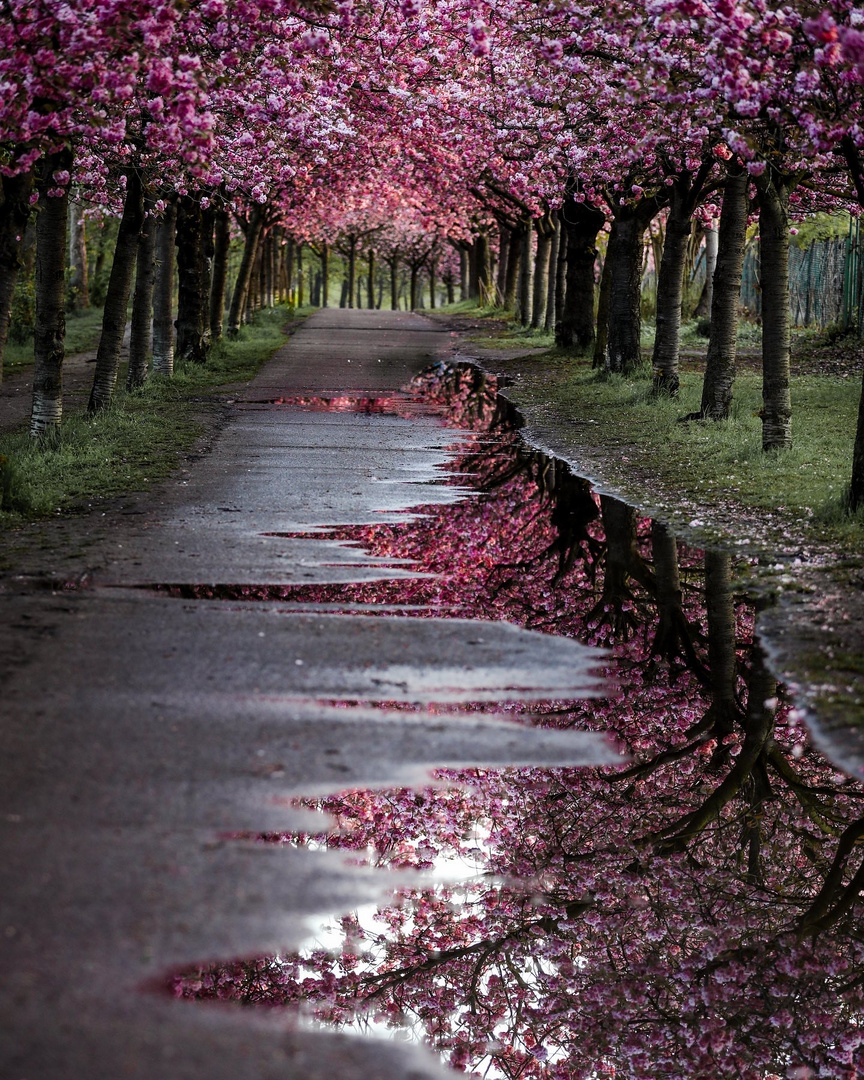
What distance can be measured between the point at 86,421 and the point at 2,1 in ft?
32.4

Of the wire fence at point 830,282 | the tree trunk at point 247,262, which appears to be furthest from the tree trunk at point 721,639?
the tree trunk at point 247,262

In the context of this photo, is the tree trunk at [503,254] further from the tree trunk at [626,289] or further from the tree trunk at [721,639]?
the tree trunk at [721,639]

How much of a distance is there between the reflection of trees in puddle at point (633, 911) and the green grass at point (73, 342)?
2341 centimetres

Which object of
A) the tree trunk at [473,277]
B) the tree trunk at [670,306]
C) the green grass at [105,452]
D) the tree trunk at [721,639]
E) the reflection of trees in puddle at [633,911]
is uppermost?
the tree trunk at [473,277]

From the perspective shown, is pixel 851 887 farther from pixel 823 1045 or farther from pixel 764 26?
pixel 764 26

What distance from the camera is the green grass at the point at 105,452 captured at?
1195 centimetres

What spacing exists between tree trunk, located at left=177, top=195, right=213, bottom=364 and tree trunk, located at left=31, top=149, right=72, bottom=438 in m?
9.29

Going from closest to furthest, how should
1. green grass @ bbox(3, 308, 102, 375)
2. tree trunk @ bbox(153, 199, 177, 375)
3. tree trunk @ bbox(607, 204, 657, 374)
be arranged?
tree trunk @ bbox(153, 199, 177, 375), tree trunk @ bbox(607, 204, 657, 374), green grass @ bbox(3, 308, 102, 375)

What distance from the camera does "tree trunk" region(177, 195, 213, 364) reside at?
26.0 metres

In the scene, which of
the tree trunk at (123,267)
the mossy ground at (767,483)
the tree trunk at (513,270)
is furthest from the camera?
the tree trunk at (513,270)

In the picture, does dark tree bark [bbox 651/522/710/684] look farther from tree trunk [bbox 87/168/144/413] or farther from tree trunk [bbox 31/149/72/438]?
tree trunk [bbox 87/168/144/413]

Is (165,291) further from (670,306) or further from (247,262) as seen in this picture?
(247,262)

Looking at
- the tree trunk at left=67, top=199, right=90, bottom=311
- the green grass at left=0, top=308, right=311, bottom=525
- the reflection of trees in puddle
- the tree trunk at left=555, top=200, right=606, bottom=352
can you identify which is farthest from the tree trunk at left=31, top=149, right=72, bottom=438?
the tree trunk at left=67, top=199, right=90, bottom=311

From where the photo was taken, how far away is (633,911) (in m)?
4.77
